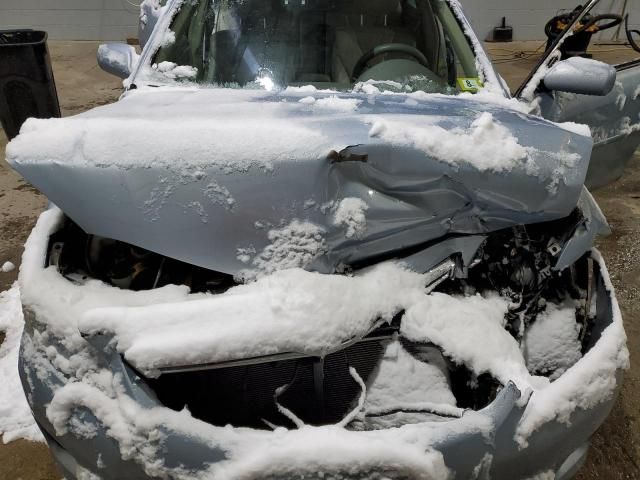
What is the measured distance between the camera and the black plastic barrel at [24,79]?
482 centimetres

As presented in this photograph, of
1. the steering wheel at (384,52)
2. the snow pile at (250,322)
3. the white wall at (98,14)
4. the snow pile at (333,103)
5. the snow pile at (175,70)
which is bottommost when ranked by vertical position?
the snow pile at (250,322)

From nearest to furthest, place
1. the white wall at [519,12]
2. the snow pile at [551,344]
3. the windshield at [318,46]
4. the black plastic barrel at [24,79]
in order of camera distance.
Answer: the snow pile at [551,344] → the windshield at [318,46] → the black plastic barrel at [24,79] → the white wall at [519,12]

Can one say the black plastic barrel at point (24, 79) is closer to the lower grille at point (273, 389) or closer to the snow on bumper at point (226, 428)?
the snow on bumper at point (226, 428)

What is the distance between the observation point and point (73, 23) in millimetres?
8656

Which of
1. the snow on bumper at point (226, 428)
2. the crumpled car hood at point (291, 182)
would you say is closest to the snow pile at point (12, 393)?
the snow on bumper at point (226, 428)

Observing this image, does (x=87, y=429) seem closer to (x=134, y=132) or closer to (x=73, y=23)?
(x=134, y=132)

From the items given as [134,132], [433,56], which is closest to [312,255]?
[134,132]

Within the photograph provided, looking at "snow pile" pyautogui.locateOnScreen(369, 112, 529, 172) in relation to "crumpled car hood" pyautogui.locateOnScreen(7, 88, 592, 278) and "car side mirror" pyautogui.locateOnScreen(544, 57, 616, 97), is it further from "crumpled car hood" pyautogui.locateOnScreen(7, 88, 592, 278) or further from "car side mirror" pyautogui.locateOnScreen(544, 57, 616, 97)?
"car side mirror" pyautogui.locateOnScreen(544, 57, 616, 97)

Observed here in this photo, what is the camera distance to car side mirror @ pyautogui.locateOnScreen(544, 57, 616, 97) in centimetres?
205

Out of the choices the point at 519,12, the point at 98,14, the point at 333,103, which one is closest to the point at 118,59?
the point at 333,103

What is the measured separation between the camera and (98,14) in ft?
28.3

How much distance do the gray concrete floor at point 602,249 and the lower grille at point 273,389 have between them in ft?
2.99

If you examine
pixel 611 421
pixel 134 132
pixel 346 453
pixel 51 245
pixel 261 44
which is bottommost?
pixel 611 421

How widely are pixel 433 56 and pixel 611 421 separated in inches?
66.6
